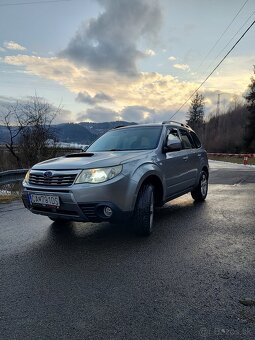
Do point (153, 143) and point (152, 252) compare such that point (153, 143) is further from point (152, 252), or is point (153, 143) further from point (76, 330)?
point (76, 330)

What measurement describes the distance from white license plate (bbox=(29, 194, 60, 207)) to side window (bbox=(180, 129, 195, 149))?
3.48m

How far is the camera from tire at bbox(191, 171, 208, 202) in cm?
814

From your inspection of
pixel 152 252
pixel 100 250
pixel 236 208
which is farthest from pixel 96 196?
pixel 236 208

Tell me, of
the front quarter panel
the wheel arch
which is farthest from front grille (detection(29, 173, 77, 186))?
the wheel arch

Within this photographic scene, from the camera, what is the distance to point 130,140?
623cm

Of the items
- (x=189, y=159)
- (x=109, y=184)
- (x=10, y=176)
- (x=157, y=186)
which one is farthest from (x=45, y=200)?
(x=10, y=176)

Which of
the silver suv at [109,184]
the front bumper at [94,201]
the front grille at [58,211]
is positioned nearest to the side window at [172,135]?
the silver suv at [109,184]

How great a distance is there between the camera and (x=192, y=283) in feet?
11.4

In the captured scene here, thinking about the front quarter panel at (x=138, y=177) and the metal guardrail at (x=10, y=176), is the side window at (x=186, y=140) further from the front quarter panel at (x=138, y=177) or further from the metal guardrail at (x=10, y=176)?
the metal guardrail at (x=10, y=176)

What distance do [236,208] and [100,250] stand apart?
4.06 metres

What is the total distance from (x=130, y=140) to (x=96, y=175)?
1.84 meters

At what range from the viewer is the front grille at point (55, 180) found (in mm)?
4594

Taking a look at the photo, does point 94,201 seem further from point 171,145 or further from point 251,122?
point 251,122

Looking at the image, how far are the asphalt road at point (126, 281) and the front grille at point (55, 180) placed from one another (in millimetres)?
889
